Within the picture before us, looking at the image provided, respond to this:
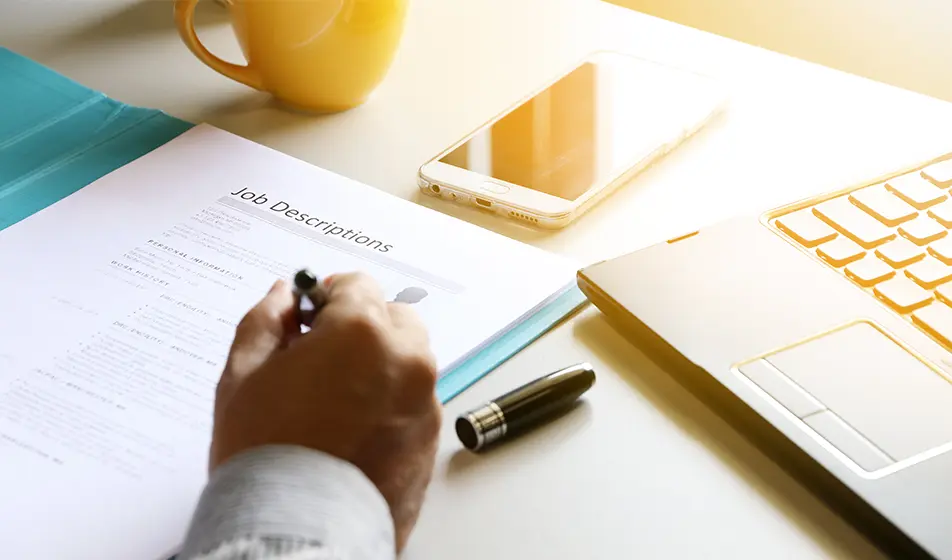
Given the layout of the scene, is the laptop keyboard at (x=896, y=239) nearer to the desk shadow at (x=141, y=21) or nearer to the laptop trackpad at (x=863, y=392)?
the laptop trackpad at (x=863, y=392)

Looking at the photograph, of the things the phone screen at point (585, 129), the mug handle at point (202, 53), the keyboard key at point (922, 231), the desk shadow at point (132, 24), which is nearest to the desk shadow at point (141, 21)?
the desk shadow at point (132, 24)

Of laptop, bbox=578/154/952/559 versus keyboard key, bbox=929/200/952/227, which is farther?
keyboard key, bbox=929/200/952/227

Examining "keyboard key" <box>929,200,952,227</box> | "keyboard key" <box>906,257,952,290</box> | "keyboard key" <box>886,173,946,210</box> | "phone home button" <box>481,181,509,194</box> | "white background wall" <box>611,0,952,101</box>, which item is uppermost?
"keyboard key" <box>886,173,946,210</box>

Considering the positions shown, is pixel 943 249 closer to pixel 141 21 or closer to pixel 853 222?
pixel 853 222

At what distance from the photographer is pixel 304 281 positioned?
43 centimetres

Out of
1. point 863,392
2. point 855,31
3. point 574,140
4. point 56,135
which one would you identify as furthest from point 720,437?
point 855,31

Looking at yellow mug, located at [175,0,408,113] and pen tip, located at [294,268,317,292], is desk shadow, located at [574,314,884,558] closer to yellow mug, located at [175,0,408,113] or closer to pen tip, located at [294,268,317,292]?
pen tip, located at [294,268,317,292]

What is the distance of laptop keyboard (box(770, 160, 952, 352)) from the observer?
0.51 m

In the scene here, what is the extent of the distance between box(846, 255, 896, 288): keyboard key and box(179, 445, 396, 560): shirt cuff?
31 centimetres

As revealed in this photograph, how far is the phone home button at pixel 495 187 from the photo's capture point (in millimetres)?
646

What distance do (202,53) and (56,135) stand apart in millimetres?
132

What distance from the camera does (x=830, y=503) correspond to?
1.44 ft

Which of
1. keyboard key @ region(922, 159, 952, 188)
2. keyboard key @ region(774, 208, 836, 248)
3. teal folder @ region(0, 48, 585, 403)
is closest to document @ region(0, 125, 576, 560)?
teal folder @ region(0, 48, 585, 403)

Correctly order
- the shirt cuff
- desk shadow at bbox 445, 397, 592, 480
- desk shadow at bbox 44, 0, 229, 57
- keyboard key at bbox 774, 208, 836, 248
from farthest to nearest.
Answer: desk shadow at bbox 44, 0, 229, 57 < keyboard key at bbox 774, 208, 836, 248 < desk shadow at bbox 445, 397, 592, 480 < the shirt cuff
